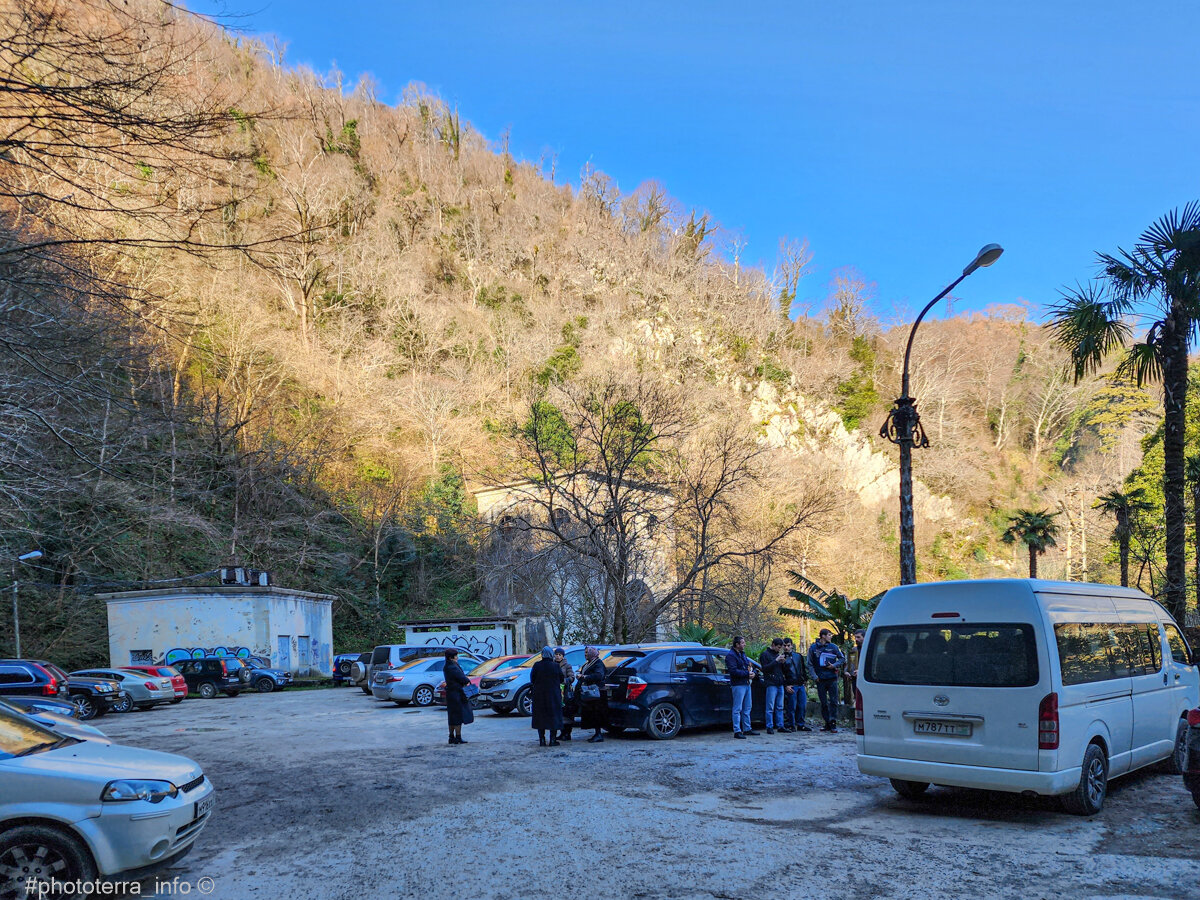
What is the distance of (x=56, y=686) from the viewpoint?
1991 cm

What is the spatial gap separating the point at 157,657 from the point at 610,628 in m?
17.5

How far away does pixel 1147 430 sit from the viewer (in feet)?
177

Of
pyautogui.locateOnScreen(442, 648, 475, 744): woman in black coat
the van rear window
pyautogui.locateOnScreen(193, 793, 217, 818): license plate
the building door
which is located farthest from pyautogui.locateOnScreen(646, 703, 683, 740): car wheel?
the building door

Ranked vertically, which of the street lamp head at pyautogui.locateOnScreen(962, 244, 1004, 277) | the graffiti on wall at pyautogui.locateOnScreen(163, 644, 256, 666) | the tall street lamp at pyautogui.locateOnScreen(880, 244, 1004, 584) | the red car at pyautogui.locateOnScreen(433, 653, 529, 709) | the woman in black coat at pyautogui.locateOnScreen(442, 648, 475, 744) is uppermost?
the street lamp head at pyautogui.locateOnScreen(962, 244, 1004, 277)

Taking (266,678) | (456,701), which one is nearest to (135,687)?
(266,678)

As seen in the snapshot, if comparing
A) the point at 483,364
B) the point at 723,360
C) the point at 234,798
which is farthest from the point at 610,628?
the point at 723,360

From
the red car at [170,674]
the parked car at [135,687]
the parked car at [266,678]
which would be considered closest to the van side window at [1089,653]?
the parked car at [135,687]

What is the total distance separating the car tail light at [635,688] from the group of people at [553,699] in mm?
477

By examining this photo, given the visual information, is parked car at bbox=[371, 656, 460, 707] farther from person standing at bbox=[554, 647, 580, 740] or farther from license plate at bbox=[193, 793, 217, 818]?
license plate at bbox=[193, 793, 217, 818]

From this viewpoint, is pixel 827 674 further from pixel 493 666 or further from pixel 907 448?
pixel 493 666

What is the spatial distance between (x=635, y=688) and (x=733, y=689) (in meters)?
1.67

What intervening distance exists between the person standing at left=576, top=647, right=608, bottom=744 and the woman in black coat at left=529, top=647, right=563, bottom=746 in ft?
2.65

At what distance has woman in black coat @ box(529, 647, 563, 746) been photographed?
12773mm

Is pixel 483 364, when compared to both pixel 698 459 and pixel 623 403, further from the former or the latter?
pixel 623 403
